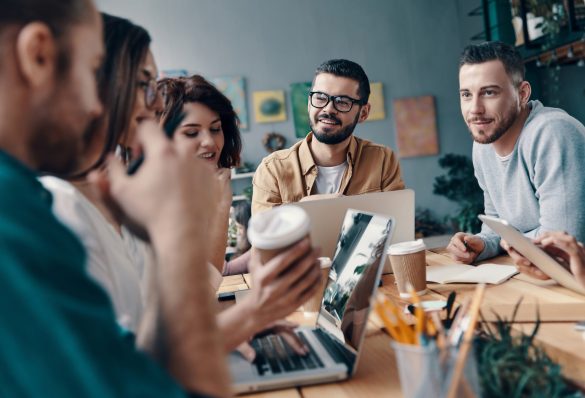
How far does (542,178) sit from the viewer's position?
1943 mm

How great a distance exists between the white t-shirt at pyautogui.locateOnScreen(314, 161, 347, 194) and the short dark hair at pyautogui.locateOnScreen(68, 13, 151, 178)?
65.0 inches

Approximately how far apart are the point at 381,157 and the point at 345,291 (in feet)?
5.67

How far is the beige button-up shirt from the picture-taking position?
2525mm

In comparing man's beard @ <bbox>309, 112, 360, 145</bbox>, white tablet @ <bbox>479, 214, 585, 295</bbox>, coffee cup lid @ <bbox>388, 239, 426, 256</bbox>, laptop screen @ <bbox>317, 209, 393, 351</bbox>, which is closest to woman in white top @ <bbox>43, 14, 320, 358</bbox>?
laptop screen @ <bbox>317, 209, 393, 351</bbox>

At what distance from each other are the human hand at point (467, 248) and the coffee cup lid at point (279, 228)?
1.04 m

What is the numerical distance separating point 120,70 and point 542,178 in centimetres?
162

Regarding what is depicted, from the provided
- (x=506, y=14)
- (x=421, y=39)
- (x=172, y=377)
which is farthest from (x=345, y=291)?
(x=421, y=39)

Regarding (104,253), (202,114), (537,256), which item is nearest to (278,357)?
(104,253)

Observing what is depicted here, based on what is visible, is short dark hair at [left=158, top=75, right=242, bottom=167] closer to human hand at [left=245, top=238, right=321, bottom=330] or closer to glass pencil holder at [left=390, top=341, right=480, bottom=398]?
human hand at [left=245, top=238, right=321, bottom=330]

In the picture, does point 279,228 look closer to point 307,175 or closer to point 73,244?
point 73,244

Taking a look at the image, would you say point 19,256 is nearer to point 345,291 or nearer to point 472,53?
point 345,291

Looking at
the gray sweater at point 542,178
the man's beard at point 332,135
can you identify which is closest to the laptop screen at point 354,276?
the gray sweater at point 542,178

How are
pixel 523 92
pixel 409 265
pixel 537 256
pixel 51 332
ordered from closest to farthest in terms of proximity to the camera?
pixel 51 332, pixel 537 256, pixel 409 265, pixel 523 92

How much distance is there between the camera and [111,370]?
1.42 ft
